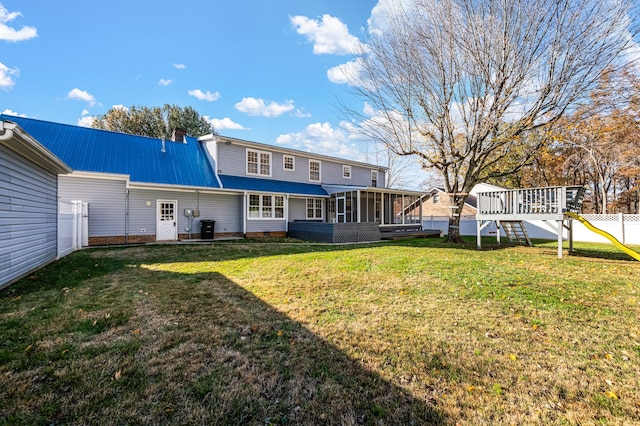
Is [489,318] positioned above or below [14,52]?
below

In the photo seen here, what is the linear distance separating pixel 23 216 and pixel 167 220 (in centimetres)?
823

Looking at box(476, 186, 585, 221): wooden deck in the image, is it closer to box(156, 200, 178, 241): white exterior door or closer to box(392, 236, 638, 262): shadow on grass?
box(392, 236, 638, 262): shadow on grass

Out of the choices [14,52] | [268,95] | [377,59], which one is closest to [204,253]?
[377,59]

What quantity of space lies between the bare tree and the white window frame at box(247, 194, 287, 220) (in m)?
6.91

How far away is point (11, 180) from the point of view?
548 cm

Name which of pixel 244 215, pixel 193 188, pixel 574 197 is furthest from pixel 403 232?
pixel 193 188

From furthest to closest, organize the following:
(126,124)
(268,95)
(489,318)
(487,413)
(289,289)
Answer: (126,124), (268,95), (289,289), (489,318), (487,413)

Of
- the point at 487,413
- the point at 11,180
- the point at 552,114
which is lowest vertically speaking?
the point at 487,413

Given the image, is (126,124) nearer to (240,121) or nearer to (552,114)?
(240,121)

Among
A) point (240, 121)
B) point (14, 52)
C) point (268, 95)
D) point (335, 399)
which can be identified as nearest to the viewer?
point (335, 399)

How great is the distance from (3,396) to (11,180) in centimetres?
516

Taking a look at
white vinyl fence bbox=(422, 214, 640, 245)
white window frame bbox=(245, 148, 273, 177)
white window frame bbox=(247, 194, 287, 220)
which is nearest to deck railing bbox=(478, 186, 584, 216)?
white vinyl fence bbox=(422, 214, 640, 245)

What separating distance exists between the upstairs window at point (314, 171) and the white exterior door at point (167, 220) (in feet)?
29.7

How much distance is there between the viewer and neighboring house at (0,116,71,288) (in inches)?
203
